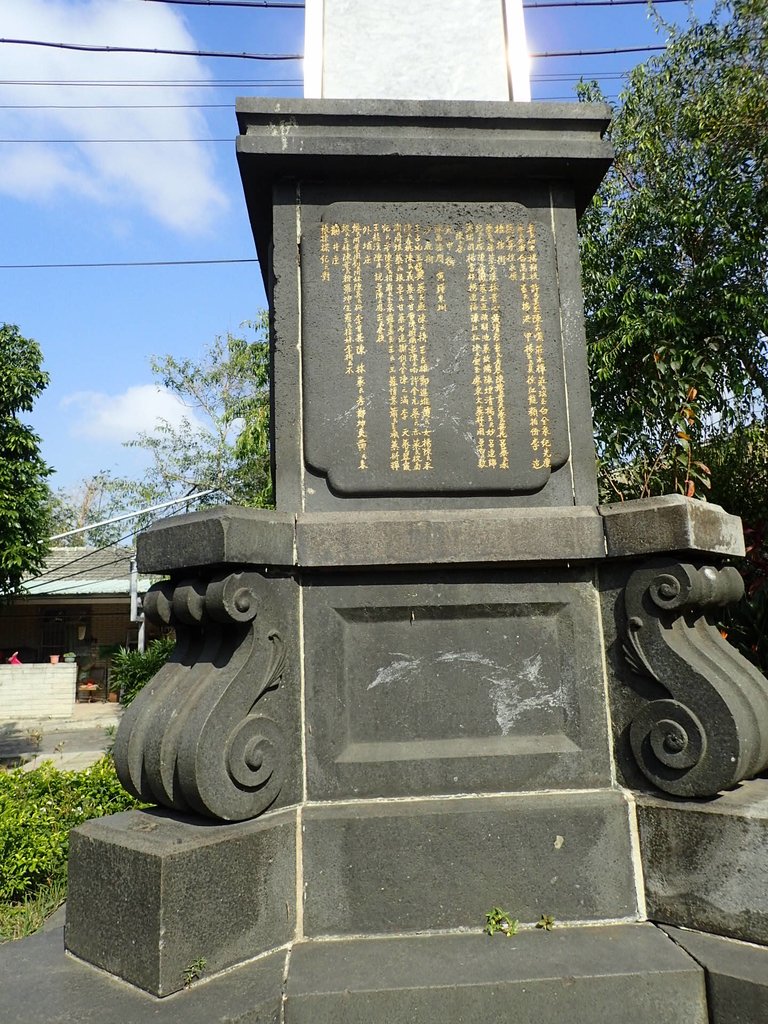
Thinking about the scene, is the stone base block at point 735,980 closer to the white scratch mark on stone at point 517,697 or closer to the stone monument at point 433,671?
the stone monument at point 433,671

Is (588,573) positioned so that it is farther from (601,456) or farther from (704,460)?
(704,460)

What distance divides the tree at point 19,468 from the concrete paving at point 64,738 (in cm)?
247

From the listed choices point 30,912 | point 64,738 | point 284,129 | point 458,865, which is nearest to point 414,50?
point 284,129

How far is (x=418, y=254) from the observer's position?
3.30 meters

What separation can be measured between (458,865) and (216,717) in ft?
3.22

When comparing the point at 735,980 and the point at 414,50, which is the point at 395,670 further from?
the point at 414,50

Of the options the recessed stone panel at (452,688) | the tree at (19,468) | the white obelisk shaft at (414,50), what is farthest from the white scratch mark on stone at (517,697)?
the tree at (19,468)

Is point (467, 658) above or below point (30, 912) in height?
above

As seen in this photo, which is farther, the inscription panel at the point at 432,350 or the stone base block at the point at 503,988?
the inscription panel at the point at 432,350

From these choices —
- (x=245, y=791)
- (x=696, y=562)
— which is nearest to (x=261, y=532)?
(x=245, y=791)

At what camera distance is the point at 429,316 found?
128 inches

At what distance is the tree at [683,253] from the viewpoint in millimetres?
8117

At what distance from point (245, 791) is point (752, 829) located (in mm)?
1639

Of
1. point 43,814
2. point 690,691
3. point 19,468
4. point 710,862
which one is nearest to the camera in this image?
point 710,862
